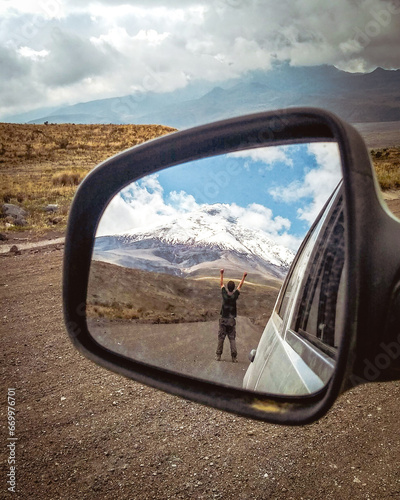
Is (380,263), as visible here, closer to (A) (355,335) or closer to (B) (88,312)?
(A) (355,335)

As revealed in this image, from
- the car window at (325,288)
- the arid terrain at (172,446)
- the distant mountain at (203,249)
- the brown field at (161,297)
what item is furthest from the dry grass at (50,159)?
the car window at (325,288)

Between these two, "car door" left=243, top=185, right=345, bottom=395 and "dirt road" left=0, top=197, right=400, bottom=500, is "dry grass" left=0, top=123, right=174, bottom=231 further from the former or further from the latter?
"car door" left=243, top=185, right=345, bottom=395

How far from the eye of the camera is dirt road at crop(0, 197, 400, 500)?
2.65 m

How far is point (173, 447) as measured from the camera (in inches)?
122

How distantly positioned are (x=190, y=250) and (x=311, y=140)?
19.8 inches

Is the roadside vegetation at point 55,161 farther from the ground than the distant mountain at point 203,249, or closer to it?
farther from the ground

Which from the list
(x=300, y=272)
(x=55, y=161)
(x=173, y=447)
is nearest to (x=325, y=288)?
(x=300, y=272)

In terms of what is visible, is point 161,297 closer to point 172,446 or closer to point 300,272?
point 300,272

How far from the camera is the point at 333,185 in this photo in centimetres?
126

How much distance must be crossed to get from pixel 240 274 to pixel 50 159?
44.8 meters

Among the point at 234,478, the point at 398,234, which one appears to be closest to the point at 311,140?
the point at 398,234

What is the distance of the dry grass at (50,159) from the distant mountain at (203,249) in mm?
13347

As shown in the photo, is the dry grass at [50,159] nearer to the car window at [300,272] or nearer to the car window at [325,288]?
the car window at [300,272]

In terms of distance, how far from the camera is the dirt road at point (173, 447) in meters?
2.65
